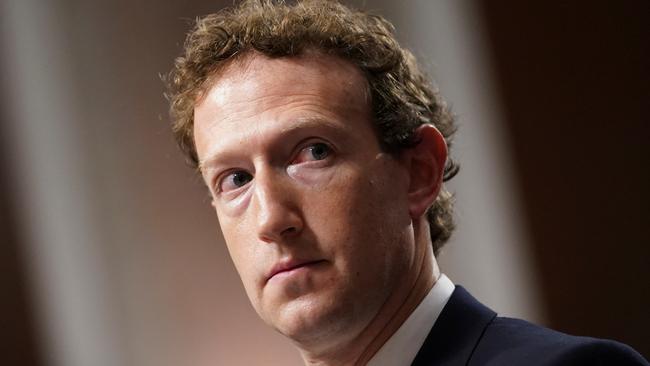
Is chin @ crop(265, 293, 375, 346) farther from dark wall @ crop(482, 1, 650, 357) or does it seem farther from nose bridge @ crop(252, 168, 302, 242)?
dark wall @ crop(482, 1, 650, 357)

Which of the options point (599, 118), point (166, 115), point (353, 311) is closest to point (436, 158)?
point (353, 311)

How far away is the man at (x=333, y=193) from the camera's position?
1.59 metres

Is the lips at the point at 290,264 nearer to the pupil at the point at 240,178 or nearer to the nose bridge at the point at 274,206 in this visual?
the nose bridge at the point at 274,206

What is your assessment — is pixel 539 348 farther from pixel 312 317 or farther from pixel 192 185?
pixel 192 185

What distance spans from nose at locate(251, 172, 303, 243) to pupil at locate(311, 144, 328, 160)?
0.23 ft

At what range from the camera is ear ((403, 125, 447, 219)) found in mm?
1750

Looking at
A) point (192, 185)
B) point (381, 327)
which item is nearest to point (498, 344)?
point (381, 327)

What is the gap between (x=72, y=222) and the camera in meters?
2.68

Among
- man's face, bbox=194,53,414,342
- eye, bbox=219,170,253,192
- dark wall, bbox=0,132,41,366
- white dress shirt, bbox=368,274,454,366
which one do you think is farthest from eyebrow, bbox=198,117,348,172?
dark wall, bbox=0,132,41,366

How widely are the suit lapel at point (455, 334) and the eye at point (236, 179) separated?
0.45 meters

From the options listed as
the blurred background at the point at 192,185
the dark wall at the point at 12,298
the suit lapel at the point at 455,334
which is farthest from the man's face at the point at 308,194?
the dark wall at the point at 12,298

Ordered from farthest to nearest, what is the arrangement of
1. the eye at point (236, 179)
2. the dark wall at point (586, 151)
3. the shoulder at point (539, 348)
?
the dark wall at point (586, 151) < the eye at point (236, 179) < the shoulder at point (539, 348)

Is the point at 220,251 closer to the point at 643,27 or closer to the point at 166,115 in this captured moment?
the point at 166,115

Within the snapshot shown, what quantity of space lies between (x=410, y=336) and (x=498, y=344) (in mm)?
189
